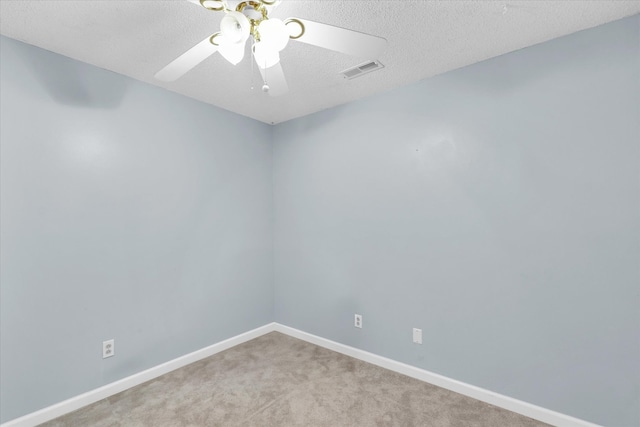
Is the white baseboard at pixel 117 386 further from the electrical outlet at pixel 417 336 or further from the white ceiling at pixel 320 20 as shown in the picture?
the white ceiling at pixel 320 20

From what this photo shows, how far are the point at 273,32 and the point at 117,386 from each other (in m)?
2.71

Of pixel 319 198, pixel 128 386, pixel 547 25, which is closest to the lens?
pixel 547 25

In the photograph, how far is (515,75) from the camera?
2.08 m

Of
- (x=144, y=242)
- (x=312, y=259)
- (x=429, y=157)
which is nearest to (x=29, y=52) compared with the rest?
(x=144, y=242)

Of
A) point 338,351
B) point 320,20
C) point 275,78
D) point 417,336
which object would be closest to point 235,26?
point 275,78

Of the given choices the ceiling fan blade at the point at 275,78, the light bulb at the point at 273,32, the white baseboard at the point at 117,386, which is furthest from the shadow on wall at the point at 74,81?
the white baseboard at the point at 117,386

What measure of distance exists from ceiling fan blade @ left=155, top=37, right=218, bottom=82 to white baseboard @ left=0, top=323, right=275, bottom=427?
2279mm

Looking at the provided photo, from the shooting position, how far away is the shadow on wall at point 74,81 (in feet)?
6.59

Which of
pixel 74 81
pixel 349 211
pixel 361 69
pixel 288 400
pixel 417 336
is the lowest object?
pixel 288 400

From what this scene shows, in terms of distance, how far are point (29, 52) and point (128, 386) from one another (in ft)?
8.21

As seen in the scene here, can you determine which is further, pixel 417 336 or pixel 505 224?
pixel 417 336

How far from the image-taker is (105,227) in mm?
Result: 2281

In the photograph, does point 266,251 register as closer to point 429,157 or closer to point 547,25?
point 429,157

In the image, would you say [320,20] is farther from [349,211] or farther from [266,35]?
[349,211]
